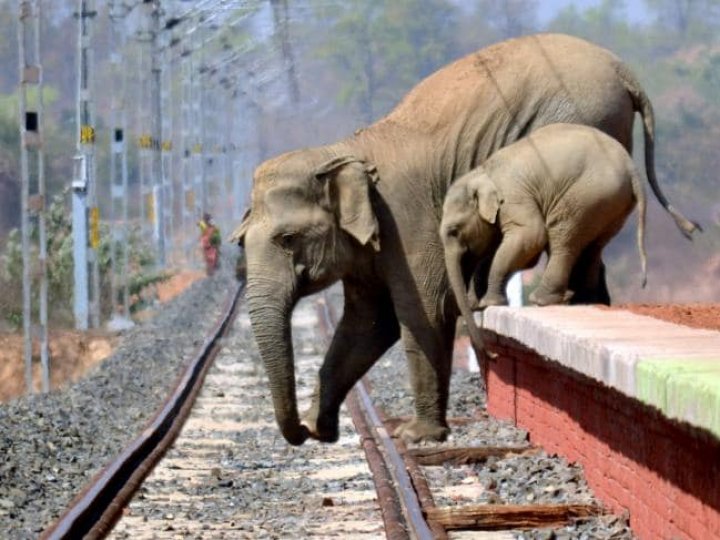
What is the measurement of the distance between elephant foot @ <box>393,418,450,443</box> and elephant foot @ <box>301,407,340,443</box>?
1.92 feet

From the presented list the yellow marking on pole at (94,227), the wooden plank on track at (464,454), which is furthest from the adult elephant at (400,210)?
Answer: the yellow marking on pole at (94,227)

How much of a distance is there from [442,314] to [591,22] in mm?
72618

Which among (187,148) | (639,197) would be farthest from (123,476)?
(187,148)

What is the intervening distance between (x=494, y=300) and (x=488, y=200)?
3.04ft

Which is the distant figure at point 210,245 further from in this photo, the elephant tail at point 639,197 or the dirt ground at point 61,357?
the elephant tail at point 639,197

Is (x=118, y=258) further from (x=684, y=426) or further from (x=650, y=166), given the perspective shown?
(x=684, y=426)

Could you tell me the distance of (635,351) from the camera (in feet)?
28.7

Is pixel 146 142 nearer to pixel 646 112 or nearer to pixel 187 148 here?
pixel 187 148

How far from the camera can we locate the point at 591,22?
84812 mm

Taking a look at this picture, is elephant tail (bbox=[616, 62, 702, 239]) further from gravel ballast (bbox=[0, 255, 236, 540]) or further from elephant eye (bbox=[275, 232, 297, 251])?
gravel ballast (bbox=[0, 255, 236, 540])

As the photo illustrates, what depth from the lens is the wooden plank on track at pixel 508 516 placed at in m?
10.3

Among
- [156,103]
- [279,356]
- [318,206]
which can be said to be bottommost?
[279,356]

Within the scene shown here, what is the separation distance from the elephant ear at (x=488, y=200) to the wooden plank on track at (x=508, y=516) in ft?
11.2

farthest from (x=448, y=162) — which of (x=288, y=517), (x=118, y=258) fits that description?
(x=118, y=258)
